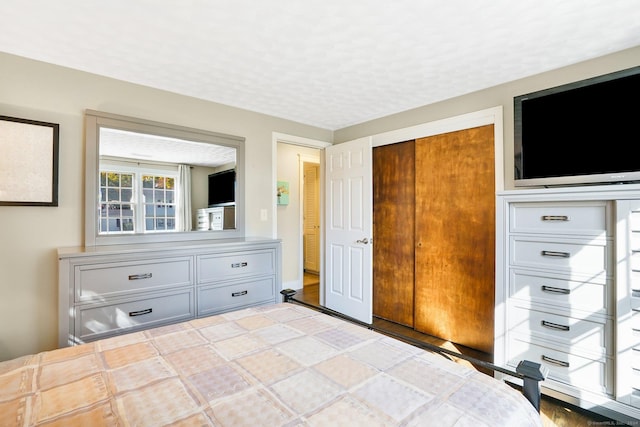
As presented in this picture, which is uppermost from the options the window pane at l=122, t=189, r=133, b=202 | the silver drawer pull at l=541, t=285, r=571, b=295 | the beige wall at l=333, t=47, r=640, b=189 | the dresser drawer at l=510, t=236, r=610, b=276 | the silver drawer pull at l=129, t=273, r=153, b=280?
the beige wall at l=333, t=47, r=640, b=189

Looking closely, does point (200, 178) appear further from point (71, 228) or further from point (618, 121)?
point (618, 121)

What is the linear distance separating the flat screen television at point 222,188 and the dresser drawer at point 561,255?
2480 mm

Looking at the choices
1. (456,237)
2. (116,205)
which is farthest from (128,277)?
(456,237)

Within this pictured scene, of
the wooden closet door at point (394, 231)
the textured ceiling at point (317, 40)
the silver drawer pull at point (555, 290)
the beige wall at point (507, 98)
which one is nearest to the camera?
the textured ceiling at point (317, 40)

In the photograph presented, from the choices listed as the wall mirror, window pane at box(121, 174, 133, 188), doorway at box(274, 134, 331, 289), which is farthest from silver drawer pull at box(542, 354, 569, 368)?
window pane at box(121, 174, 133, 188)

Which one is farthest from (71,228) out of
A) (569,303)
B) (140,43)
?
(569,303)

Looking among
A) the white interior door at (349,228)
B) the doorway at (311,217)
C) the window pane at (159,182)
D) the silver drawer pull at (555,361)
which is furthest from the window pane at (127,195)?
the doorway at (311,217)

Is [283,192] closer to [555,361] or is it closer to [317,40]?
[317,40]

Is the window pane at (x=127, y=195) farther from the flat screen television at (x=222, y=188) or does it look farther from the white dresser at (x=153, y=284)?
the flat screen television at (x=222, y=188)

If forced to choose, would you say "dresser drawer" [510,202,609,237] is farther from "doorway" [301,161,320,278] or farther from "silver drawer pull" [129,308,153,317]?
"doorway" [301,161,320,278]

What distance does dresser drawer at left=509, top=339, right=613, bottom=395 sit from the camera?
5.95 ft

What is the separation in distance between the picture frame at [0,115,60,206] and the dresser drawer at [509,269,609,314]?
3.35 meters

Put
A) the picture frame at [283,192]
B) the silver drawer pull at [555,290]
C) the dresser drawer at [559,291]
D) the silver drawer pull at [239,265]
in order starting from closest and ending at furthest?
1. the dresser drawer at [559,291]
2. the silver drawer pull at [555,290]
3. the silver drawer pull at [239,265]
4. the picture frame at [283,192]

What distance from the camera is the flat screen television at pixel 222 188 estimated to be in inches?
117
